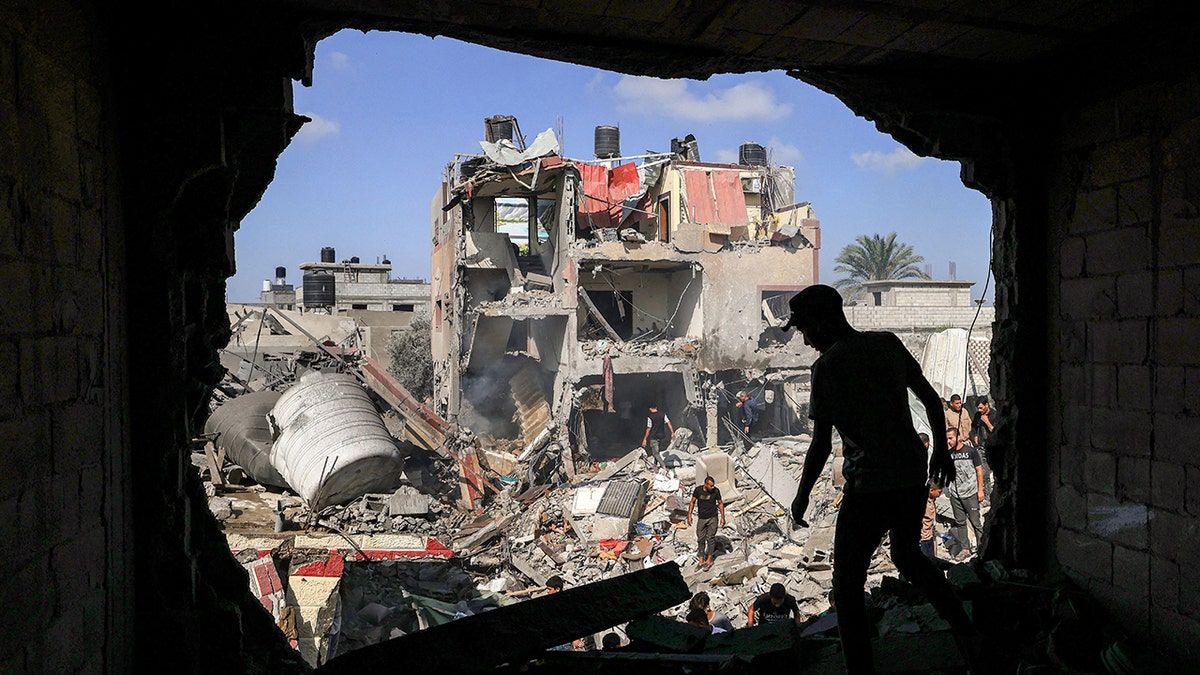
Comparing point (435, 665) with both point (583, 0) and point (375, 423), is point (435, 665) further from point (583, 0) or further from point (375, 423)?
point (375, 423)

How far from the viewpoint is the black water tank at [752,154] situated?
30891 millimetres

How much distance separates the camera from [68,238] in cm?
251

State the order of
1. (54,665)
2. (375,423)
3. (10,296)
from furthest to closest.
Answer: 1. (375,423)
2. (54,665)
3. (10,296)

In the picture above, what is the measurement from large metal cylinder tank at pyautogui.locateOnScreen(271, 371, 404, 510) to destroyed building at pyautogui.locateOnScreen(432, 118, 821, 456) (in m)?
6.88

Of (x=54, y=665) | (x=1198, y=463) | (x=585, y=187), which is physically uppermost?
(x=585, y=187)

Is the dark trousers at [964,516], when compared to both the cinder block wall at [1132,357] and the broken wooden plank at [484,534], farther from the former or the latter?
the broken wooden plank at [484,534]

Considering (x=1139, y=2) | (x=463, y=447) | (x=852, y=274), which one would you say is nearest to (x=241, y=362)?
(x=463, y=447)

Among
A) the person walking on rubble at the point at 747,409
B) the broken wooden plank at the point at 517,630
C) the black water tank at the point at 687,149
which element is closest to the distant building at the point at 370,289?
the black water tank at the point at 687,149

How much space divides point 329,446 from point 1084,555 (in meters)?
12.5

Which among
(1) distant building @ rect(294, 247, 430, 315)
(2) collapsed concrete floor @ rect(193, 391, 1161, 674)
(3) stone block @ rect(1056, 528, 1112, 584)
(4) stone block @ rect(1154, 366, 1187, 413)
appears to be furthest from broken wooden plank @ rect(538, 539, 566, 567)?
(1) distant building @ rect(294, 247, 430, 315)

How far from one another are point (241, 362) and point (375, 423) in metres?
10.3

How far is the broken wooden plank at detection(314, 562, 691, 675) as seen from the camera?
11.2 ft

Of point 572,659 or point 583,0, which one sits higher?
point 583,0

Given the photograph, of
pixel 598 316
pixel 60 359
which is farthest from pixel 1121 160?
pixel 598 316
